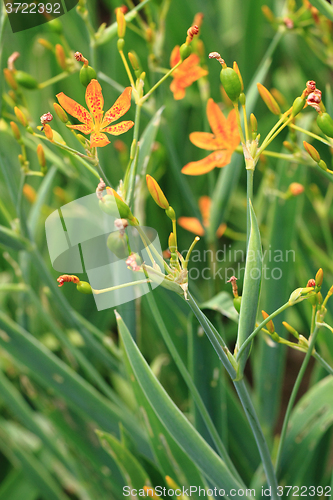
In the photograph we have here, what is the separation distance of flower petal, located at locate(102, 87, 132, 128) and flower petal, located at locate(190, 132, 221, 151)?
11 centimetres

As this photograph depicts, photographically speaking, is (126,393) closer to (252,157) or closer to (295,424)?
(295,424)

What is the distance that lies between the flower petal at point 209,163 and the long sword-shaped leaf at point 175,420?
0.54 feet

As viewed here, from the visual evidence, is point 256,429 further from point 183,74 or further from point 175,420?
point 183,74

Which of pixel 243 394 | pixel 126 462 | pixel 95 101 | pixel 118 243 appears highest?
pixel 95 101

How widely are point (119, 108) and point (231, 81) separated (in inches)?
3.3

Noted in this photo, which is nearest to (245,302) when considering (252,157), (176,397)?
(252,157)

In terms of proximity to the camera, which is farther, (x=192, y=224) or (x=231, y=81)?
(x=192, y=224)

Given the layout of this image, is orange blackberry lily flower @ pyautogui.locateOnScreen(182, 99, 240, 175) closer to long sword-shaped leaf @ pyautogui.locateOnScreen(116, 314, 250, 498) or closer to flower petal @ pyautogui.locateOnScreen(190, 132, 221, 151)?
flower petal @ pyautogui.locateOnScreen(190, 132, 221, 151)

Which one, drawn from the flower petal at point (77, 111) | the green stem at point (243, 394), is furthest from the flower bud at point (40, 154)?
the green stem at point (243, 394)

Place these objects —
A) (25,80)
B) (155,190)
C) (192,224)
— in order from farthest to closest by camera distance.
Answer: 1. (192,224)
2. (25,80)
3. (155,190)

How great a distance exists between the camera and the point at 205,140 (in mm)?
417

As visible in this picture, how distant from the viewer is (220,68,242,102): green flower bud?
29 cm

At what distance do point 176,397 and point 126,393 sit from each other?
0.12 meters

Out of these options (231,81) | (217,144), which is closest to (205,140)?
(217,144)
